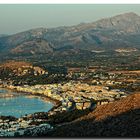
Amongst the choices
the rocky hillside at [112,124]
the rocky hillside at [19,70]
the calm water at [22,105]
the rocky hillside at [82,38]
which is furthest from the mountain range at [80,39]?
the rocky hillside at [112,124]

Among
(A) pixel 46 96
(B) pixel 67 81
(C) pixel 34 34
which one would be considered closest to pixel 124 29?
(C) pixel 34 34

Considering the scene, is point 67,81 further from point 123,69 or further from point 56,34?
point 56,34

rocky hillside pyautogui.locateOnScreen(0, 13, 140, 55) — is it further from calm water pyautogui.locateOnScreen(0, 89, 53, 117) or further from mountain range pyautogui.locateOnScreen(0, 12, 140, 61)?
calm water pyautogui.locateOnScreen(0, 89, 53, 117)

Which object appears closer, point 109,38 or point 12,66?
point 12,66

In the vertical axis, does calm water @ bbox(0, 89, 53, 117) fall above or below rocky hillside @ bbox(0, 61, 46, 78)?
above

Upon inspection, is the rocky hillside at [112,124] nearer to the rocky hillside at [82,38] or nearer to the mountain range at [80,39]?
the mountain range at [80,39]

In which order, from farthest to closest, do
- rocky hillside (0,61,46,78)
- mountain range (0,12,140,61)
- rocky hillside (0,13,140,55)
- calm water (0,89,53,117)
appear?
rocky hillside (0,13,140,55) → mountain range (0,12,140,61) → rocky hillside (0,61,46,78) → calm water (0,89,53,117)

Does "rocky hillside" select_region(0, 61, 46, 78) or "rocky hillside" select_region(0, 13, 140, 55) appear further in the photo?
"rocky hillside" select_region(0, 13, 140, 55)

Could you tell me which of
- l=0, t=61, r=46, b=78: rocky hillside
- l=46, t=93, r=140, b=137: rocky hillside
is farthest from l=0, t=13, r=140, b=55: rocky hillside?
l=46, t=93, r=140, b=137: rocky hillside
